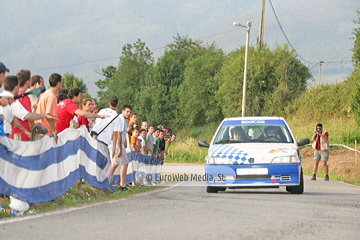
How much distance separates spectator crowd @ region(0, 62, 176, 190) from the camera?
10.7 metres

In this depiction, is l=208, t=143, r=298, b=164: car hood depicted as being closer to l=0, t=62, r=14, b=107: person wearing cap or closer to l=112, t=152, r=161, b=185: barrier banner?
l=112, t=152, r=161, b=185: barrier banner

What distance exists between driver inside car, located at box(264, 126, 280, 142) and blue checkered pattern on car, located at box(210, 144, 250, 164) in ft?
3.03

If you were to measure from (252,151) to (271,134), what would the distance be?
4.11 ft

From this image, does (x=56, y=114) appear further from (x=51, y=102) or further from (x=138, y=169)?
(x=138, y=169)

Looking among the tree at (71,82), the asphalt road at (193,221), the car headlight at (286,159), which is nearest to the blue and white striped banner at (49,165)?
the asphalt road at (193,221)

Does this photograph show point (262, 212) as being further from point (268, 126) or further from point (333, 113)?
point (333, 113)

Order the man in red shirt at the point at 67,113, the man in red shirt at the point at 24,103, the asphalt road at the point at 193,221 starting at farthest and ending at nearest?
the man in red shirt at the point at 67,113
the man in red shirt at the point at 24,103
the asphalt road at the point at 193,221

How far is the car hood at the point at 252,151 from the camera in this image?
49.1ft

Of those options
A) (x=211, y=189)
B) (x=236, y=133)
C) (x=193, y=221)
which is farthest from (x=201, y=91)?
(x=193, y=221)

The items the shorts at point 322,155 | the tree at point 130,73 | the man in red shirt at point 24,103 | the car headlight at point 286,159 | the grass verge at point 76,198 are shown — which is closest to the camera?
the grass verge at point 76,198

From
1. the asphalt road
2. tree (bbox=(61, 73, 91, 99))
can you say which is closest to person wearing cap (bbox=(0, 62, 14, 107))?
the asphalt road

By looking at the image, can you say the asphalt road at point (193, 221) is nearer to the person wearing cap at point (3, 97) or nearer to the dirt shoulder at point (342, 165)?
the person wearing cap at point (3, 97)

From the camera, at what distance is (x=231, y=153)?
15.2 metres

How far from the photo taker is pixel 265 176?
14922mm
